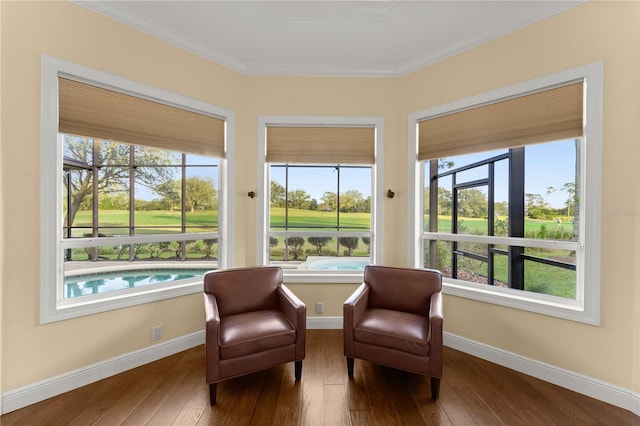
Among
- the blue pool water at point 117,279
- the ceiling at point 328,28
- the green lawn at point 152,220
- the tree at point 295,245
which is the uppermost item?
the ceiling at point 328,28

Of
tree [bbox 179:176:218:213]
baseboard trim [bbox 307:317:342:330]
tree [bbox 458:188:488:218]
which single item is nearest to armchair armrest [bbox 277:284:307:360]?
baseboard trim [bbox 307:317:342:330]

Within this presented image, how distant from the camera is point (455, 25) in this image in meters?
2.32

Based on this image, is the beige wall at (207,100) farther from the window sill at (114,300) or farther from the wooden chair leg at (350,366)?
the wooden chair leg at (350,366)

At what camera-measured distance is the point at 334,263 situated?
314cm

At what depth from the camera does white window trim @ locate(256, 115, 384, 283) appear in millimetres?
2975

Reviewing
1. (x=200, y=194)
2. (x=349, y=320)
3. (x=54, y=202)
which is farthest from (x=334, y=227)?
(x=54, y=202)

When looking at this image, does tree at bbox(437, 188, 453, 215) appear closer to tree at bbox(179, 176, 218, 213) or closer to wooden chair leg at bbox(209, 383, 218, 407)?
tree at bbox(179, 176, 218, 213)

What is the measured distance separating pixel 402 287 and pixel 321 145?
5.58ft

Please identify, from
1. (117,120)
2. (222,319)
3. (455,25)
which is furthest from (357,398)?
(455,25)

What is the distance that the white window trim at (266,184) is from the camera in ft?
Answer: 9.76

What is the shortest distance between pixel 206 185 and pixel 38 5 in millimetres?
1679

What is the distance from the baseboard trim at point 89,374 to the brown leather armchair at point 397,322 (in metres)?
1.61

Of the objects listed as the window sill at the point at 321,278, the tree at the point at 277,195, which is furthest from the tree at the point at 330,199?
the window sill at the point at 321,278

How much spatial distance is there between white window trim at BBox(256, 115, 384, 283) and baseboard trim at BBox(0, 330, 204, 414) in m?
1.11
